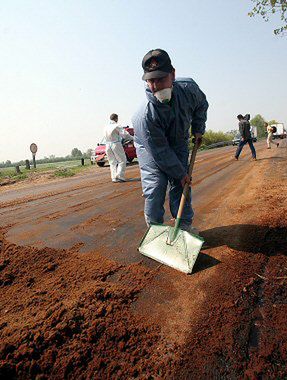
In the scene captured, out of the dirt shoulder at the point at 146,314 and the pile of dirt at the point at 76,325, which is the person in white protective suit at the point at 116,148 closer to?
the dirt shoulder at the point at 146,314

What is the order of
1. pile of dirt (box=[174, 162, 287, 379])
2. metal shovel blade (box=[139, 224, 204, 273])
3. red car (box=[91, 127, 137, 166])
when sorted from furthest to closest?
red car (box=[91, 127, 137, 166]) → metal shovel blade (box=[139, 224, 204, 273]) → pile of dirt (box=[174, 162, 287, 379])

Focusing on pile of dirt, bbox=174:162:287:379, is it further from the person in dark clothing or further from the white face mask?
the person in dark clothing

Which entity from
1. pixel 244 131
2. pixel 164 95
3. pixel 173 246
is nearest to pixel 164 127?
pixel 164 95

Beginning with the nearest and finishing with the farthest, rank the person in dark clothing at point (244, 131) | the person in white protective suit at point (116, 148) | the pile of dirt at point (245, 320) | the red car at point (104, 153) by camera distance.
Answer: the pile of dirt at point (245, 320) → the person in white protective suit at point (116, 148) → the person in dark clothing at point (244, 131) → the red car at point (104, 153)

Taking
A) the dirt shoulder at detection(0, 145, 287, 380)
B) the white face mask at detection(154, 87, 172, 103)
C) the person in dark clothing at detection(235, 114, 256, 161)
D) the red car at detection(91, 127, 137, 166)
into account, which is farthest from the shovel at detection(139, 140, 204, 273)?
the red car at detection(91, 127, 137, 166)

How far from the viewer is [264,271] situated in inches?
94.9

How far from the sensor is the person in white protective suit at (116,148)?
845 cm

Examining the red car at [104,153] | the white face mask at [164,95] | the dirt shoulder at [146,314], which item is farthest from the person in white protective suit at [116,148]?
the red car at [104,153]

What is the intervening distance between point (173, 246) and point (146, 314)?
88 centimetres

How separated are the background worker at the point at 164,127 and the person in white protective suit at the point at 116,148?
5.17 m

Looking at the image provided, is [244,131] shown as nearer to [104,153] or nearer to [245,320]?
[104,153]

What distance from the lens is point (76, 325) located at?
1.87m

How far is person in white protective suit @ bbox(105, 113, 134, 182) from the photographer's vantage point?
27.7 ft

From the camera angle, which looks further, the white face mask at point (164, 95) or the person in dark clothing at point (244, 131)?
the person in dark clothing at point (244, 131)
